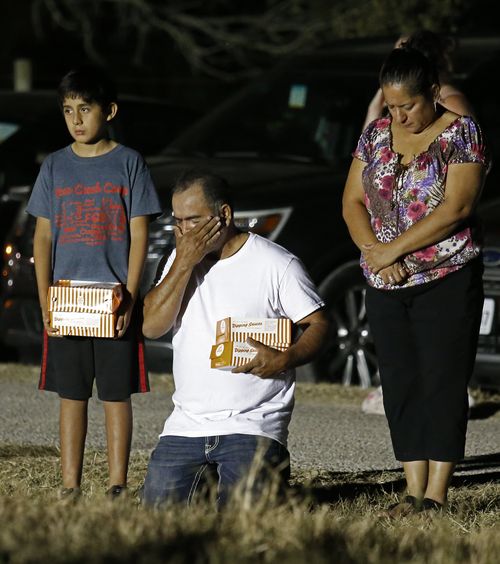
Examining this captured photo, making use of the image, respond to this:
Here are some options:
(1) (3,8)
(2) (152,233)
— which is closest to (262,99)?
(2) (152,233)

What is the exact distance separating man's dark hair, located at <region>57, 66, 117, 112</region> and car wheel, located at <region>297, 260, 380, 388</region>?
2.94 meters

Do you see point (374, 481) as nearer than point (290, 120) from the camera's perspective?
Yes

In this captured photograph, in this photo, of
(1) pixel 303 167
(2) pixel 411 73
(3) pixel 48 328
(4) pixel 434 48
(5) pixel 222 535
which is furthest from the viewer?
(1) pixel 303 167

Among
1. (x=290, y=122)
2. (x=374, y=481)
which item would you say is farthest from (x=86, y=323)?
(x=290, y=122)

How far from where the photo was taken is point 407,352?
5.52 metres

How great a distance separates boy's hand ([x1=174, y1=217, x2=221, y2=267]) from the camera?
194 inches

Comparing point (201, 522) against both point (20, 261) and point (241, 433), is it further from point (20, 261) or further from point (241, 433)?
point (20, 261)

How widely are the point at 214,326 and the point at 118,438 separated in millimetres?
873

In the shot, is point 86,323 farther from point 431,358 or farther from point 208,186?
point 431,358

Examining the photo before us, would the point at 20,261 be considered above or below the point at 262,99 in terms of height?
below

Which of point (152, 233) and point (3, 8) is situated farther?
point (3, 8)

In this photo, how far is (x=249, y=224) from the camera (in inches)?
331

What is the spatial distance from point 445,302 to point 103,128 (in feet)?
4.82

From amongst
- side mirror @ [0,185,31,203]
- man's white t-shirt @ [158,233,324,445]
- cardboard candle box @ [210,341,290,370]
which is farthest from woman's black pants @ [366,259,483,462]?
side mirror @ [0,185,31,203]
